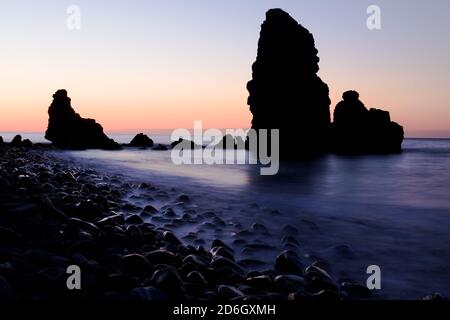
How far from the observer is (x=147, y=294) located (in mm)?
2992

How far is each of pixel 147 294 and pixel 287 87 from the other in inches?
2253

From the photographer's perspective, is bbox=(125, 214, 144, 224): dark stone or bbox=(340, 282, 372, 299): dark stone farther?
bbox=(125, 214, 144, 224): dark stone

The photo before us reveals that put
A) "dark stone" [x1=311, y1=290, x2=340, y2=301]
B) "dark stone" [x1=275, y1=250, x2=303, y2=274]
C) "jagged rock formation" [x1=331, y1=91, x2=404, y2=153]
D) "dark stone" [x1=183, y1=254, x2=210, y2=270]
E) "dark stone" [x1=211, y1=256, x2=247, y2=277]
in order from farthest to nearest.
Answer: "jagged rock formation" [x1=331, y1=91, x2=404, y2=153] < "dark stone" [x1=275, y1=250, x2=303, y2=274] < "dark stone" [x1=211, y1=256, x2=247, y2=277] < "dark stone" [x1=183, y1=254, x2=210, y2=270] < "dark stone" [x1=311, y1=290, x2=340, y2=301]

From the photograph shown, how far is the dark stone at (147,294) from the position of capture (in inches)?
116

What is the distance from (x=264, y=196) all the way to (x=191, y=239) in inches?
245

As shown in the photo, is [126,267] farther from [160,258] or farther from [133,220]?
[133,220]

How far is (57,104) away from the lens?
255 ft

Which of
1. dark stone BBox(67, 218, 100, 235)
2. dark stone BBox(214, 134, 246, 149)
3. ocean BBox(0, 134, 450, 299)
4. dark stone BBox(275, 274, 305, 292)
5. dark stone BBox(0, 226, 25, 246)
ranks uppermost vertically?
dark stone BBox(214, 134, 246, 149)

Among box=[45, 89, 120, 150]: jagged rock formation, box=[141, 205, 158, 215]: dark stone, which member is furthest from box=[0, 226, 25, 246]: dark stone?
box=[45, 89, 120, 150]: jagged rock formation

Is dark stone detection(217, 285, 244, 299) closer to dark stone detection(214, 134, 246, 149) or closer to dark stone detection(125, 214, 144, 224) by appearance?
dark stone detection(125, 214, 144, 224)

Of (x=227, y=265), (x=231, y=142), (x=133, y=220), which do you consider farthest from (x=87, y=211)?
(x=231, y=142)

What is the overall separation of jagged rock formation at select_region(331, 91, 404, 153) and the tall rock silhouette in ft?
14.0

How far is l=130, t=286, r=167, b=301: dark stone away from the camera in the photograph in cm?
293

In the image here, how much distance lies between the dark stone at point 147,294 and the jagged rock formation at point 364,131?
62.0 meters
